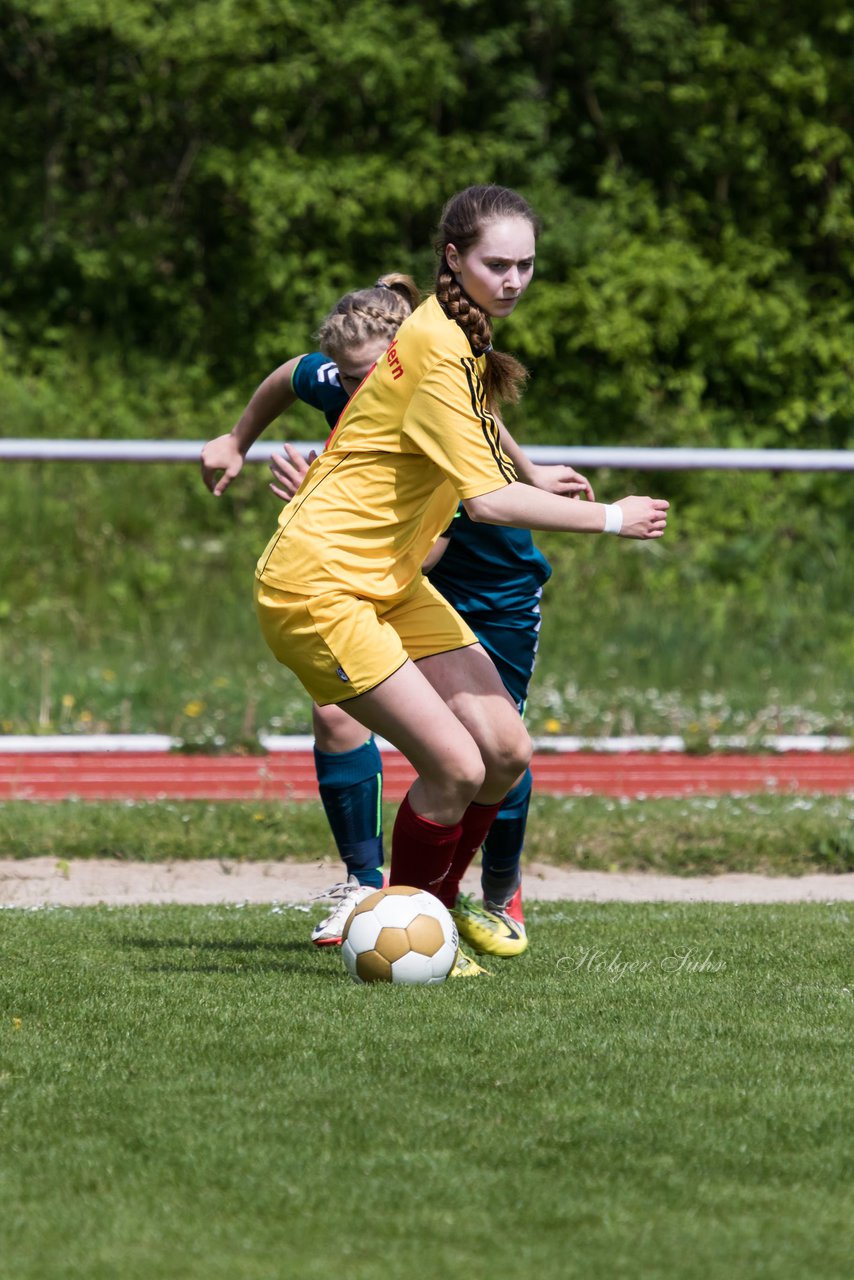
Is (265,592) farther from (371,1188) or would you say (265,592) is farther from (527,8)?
(527,8)

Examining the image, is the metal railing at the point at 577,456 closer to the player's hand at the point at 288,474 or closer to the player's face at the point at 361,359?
the player's hand at the point at 288,474

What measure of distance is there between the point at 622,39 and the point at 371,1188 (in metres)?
14.7

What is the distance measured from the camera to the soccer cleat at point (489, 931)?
5.04 m

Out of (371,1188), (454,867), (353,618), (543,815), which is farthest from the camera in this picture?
(543,815)

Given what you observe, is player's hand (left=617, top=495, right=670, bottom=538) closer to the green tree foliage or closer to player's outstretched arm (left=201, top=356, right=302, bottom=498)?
player's outstretched arm (left=201, top=356, right=302, bottom=498)

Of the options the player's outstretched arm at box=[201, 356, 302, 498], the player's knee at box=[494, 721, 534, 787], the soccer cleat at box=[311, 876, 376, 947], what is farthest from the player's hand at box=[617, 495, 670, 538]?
the player's outstretched arm at box=[201, 356, 302, 498]

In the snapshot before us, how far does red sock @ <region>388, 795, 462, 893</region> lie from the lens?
188 inches

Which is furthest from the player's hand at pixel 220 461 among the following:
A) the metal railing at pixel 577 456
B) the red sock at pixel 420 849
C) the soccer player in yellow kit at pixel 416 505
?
the metal railing at pixel 577 456

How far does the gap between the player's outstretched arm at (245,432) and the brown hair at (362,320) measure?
0.30 metres

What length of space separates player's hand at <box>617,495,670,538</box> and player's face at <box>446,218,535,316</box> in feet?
2.01

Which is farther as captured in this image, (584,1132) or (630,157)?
(630,157)

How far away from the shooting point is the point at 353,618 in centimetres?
446

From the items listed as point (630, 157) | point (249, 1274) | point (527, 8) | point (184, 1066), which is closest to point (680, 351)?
point (630, 157)

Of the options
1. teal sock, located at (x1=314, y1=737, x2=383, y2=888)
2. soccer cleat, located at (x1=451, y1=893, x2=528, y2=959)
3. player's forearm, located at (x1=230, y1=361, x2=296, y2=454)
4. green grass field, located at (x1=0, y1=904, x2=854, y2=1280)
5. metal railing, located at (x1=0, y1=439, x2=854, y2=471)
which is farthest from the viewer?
metal railing, located at (x1=0, y1=439, x2=854, y2=471)
